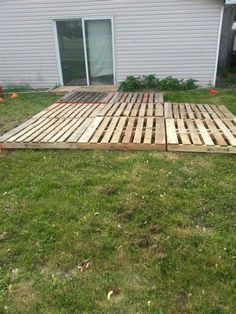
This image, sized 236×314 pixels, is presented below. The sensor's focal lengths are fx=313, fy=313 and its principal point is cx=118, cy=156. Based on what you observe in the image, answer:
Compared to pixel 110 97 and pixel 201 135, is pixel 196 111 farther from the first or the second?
pixel 110 97

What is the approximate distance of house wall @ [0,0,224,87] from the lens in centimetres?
789

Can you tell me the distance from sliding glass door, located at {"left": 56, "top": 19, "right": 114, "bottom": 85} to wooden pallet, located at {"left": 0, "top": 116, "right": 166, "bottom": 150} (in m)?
3.65

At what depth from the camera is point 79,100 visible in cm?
721

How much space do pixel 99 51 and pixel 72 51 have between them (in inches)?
30.1

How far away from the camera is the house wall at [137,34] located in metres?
7.89

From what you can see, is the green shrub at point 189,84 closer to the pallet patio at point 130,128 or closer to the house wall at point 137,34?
the house wall at point 137,34

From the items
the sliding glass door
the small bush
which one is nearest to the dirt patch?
the small bush

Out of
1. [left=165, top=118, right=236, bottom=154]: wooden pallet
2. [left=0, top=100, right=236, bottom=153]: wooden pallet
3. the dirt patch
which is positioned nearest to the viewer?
the dirt patch

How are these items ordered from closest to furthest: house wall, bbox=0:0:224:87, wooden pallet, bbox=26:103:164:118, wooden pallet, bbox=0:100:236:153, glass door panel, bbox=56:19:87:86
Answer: wooden pallet, bbox=0:100:236:153, wooden pallet, bbox=26:103:164:118, house wall, bbox=0:0:224:87, glass door panel, bbox=56:19:87:86

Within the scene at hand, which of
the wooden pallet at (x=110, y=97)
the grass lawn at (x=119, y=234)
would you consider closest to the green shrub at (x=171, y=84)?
the wooden pallet at (x=110, y=97)

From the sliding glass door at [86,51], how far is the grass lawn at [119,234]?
17.3 ft

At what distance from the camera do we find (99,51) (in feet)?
28.3

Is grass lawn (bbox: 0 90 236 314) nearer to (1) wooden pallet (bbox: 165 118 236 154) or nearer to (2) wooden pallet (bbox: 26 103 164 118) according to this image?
(1) wooden pallet (bbox: 165 118 236 154)

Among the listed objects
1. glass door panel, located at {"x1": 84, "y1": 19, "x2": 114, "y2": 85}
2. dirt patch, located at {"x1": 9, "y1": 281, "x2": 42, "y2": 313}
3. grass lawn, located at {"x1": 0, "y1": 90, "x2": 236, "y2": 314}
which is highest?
glass door panel, located at {"x1": 84, "y1": 19, "x2": 114, "y2": 85}
